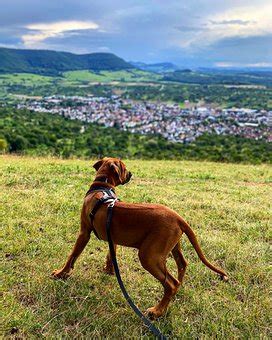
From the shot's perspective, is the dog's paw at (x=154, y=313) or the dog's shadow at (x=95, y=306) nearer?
the dog's shadow at (x=95, y=306)

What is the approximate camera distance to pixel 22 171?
10047mm

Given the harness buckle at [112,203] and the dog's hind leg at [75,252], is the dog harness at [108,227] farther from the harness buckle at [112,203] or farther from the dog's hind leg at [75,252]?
the dog's hind leg at [75,252]

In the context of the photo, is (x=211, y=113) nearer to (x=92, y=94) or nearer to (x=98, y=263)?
(x=92, y=94)

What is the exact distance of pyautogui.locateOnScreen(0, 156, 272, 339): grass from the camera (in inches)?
145

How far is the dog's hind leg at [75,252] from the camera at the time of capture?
427 cm

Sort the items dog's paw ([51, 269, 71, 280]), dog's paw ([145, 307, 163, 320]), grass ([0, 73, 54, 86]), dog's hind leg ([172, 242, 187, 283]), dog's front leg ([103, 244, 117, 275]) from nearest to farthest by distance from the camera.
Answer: dog's paw ([145, 307, 163, 320]) < dog's hind leg ([172, 242, 187, 283]) < dog's paw ([51, 269, 71, 280]) < dog's front leg ([103, 244, 117, 275]) < grass ([0, 73, 54, 86])

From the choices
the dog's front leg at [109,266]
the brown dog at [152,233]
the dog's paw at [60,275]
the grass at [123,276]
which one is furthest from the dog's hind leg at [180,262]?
the dog's paw at [60,275]

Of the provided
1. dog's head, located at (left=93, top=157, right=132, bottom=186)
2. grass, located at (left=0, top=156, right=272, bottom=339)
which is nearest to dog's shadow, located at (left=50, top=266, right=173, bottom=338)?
grass, located at (left=0, top=156, right=272, bottom=339)

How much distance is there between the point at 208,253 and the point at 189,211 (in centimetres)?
192

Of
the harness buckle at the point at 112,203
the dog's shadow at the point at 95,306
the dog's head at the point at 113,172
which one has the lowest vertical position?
the dog's shadow at the point at 95,306

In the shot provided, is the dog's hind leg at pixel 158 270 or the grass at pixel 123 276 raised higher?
the dog's hind leg at pixel 158 270

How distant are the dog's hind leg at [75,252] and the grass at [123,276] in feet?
0.43

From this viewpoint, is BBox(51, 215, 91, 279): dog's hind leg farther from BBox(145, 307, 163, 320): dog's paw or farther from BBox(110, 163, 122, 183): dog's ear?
BBox(145, 307, 163, 320): dog's paw

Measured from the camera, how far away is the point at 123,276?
4602 millimetres
